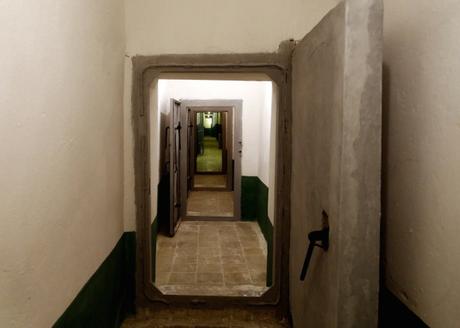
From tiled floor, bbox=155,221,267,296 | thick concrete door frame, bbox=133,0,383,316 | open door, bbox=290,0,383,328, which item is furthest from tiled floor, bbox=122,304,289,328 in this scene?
open door, bbox=290,0,383,328

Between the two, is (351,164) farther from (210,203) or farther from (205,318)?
(210,203)

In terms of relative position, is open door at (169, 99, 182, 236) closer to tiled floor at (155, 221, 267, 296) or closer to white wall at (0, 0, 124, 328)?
tiled floor at (155, 221, 267, 296)

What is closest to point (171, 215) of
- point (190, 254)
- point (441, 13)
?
point (190, 254)

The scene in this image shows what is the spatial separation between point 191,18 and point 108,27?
0.63 m

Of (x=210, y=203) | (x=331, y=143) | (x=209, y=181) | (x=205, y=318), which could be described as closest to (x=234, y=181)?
(x=210, y=203)

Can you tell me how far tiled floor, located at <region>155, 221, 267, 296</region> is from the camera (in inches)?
122

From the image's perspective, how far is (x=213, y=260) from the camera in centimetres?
456

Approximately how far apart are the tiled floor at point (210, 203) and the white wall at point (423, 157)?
5.05 metres

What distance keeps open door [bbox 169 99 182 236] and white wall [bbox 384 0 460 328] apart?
396 cm

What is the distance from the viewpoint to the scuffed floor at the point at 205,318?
2.56 meters

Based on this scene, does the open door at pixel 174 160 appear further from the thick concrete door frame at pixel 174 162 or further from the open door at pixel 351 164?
the open door at pixel 351 164

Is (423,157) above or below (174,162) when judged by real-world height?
above

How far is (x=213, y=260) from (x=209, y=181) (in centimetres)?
609

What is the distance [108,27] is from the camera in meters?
2.15
